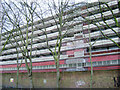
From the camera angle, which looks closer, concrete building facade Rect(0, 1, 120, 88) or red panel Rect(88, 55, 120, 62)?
red panel Rect(88, 55, 120, 62)

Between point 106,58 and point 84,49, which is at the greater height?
point 84,49

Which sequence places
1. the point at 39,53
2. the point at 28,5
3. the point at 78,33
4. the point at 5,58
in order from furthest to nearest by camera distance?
the point at 5,58 < the point at 39,53 < the point at 78,33 < the point at 28,5

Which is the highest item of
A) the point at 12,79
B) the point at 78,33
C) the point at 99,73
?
the point at 78,33

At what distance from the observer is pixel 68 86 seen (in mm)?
24438

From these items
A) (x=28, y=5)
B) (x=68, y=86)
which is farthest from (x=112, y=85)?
(x=28, y=5)

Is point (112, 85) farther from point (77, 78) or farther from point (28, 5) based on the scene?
point (28, 5)

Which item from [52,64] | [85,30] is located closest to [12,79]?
[52,64]

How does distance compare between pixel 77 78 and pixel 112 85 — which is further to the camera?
pixel 77 78

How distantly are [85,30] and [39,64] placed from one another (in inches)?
553

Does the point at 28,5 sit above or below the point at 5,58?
above

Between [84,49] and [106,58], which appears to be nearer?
[106,58]

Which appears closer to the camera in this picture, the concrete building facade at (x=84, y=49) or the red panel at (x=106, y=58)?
the red panel at (x=106, y=58)

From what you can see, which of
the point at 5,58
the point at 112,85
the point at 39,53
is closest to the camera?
the point at 112,85

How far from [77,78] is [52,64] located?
→ 25.2 feet
